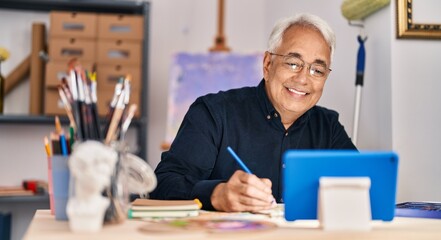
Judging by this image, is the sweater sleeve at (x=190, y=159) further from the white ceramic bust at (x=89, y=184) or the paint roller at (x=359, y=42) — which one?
the paint roller at (x=359, y=42)

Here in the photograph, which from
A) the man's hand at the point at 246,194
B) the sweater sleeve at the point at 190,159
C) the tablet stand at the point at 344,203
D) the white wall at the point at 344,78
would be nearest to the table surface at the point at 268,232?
the tablet stand at the point at 344,203

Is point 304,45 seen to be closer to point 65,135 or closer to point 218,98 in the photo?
point 218,98

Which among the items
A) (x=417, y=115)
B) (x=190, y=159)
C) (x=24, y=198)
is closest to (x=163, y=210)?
(x=190, y=159)

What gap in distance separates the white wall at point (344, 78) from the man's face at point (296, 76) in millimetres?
399

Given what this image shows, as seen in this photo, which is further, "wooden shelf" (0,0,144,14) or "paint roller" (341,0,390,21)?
"wooden shelf" (0,0,144,14)

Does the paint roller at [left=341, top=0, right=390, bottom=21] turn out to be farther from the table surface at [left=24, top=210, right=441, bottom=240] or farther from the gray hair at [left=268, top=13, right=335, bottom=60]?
the table surface at [left=24, top=210, right=441, bottom=240]

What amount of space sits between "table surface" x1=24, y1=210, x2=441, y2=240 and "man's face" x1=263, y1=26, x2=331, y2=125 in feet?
2.61

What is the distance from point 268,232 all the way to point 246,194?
1.14ft

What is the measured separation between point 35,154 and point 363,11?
6.41 feet

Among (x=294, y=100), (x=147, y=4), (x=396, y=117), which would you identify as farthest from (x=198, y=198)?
(x=147, y=4)

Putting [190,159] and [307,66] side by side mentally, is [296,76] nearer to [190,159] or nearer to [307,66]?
[307,66]

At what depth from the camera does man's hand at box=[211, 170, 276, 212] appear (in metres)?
1.37

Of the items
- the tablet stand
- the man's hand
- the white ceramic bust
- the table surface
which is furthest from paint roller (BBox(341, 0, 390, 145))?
the white ceramic bust

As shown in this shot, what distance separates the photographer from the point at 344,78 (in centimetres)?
272
